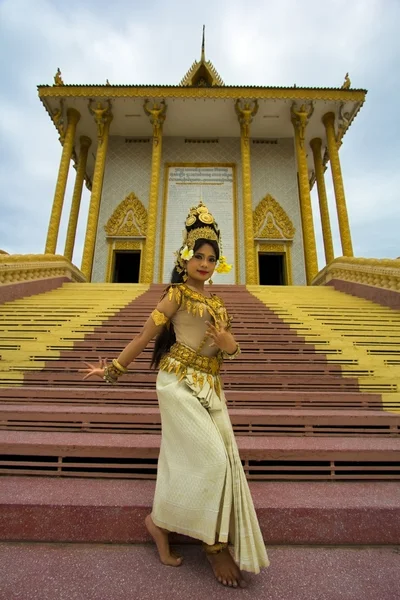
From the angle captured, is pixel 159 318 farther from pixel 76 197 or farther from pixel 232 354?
pixel 76 197

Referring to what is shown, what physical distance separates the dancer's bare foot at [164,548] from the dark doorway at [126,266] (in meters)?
11.4

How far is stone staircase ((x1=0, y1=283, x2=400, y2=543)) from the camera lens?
5.01 feet

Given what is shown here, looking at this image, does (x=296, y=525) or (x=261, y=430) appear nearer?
(x=296, y=525)

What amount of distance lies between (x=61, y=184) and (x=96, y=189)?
3.86ft

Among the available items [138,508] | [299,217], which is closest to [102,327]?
[138,508]

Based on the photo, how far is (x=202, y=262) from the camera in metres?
1.58

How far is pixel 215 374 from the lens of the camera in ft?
5.10

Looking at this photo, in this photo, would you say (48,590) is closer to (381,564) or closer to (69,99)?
(381,564)

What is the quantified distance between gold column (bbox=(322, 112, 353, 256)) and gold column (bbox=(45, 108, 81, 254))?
8990 millimetres

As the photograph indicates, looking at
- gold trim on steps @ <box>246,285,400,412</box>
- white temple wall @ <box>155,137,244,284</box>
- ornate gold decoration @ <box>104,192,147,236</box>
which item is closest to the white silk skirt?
gold trim on steps @ <box>246,285,400,412</box>

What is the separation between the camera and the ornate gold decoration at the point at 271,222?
1223cm

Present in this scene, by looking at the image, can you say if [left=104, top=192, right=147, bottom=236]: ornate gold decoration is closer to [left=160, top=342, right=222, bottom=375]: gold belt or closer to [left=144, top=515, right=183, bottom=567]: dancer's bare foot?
[left=160, top=342, right=222, bottom=375]: gold belt

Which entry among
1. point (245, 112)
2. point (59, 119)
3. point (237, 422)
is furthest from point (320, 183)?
point (237, 422)

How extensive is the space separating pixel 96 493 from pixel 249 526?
2.73 feet
